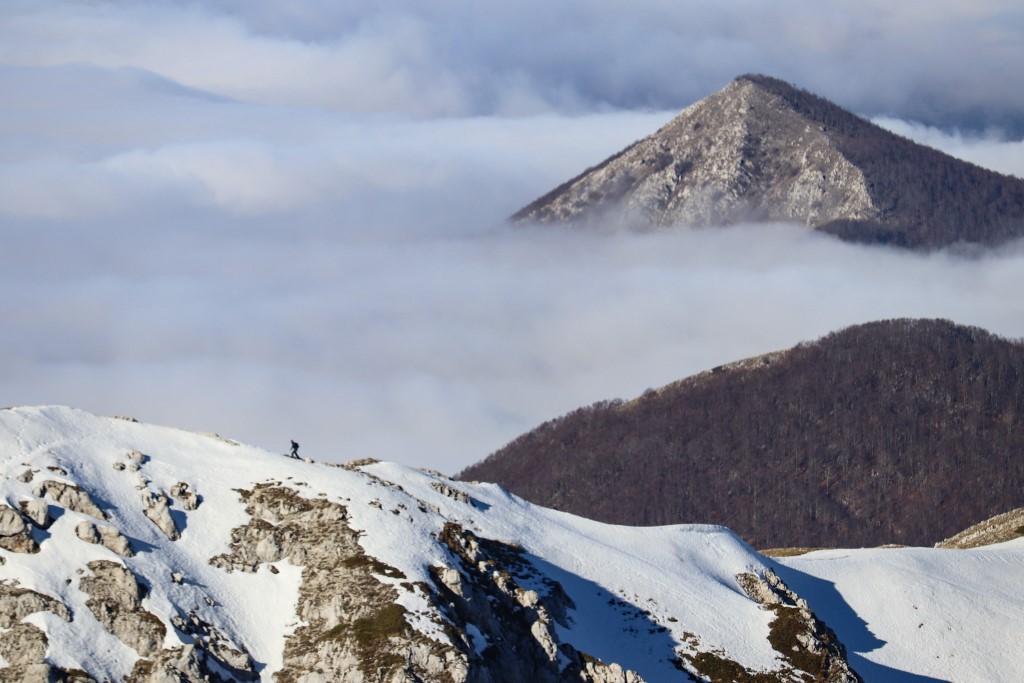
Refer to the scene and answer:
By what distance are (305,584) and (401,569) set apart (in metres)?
8.46

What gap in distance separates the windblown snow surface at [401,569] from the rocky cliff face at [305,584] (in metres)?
0.26

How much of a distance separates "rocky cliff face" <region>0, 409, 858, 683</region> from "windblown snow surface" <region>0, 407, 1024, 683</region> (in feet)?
0.85

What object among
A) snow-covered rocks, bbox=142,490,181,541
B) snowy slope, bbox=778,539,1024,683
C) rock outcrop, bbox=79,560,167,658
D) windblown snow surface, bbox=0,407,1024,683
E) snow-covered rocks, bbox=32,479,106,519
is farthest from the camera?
snowy slope, bbox=778,539,1024,683

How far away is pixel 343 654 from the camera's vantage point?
140 metres

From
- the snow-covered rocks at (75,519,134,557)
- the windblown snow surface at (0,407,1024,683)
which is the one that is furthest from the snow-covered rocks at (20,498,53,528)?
the snow-covered rocks at (75,519,134,557)

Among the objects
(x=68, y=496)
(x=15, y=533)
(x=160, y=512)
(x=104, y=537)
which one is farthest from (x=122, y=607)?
(x=160, y=512)

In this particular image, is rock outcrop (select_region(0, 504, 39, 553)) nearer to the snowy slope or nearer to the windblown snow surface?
the windblown snow surface

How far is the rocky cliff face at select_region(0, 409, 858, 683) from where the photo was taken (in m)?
137

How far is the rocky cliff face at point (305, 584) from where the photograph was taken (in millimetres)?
136875

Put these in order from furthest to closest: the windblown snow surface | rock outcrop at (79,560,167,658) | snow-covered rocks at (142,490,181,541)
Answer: snow-covered rocks at (142,490,181,541) < the windblown snow surface < rock outcrop at (79,560,167,658)

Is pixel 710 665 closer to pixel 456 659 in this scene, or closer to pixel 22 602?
pixel 456 659

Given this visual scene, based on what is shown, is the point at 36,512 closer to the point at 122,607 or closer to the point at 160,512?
the point at 160,512

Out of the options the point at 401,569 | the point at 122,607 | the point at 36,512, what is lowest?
the point at 122,607

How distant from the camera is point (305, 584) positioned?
149625 mm
